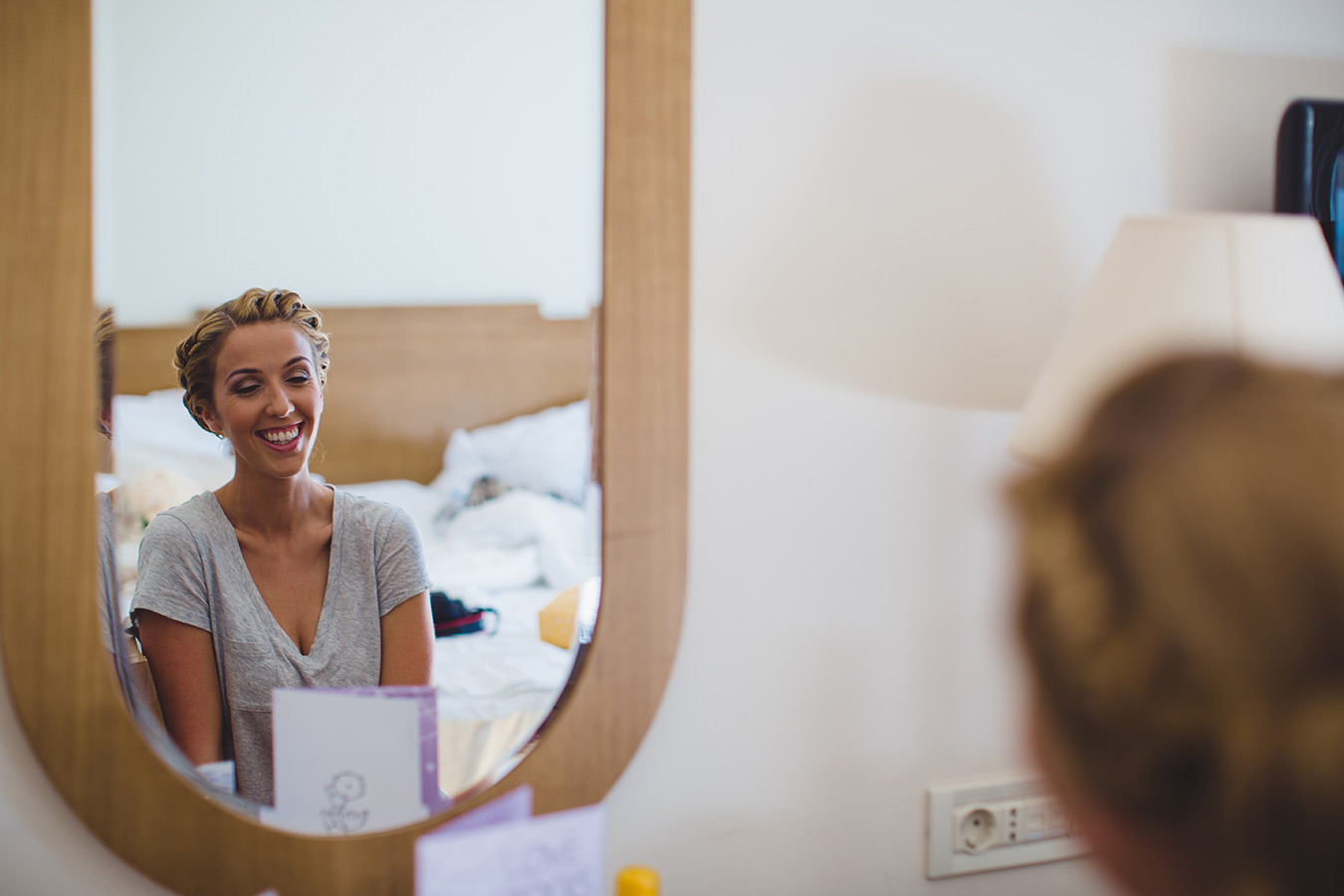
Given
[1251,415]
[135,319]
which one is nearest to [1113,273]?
[1251,415]

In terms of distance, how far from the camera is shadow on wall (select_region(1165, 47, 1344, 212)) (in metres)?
1.01

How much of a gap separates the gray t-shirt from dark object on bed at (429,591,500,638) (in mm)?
20

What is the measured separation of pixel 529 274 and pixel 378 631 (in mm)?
328

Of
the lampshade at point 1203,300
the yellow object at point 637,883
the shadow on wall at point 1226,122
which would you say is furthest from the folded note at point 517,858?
the shadow on wall at point 1226,122

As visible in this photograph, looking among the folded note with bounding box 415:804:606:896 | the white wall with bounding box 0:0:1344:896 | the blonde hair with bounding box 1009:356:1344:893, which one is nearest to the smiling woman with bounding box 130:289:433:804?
the folded note with bounding box 415:804:606:896

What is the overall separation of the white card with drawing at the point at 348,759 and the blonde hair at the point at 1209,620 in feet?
1.82

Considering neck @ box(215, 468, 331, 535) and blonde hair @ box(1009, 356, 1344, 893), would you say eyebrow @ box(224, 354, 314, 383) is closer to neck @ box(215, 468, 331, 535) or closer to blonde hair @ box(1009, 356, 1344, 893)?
neck @ box(215, 468, 331, 535)

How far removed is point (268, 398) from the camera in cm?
75

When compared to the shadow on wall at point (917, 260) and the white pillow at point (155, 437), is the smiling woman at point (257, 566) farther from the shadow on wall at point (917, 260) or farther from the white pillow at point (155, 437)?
the shadow on wall at point (917, 260)

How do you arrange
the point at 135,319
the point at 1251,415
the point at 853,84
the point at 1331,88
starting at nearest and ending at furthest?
1. the point at 1251,415
2. the point at 135,319
3. the point at 853,84
4. the point at 1331,88

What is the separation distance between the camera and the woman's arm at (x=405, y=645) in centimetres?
78

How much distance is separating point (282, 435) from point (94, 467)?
14 cm

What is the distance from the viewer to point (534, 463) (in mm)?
809

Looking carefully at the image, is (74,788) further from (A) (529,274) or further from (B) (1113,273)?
(B) (1113,273)
